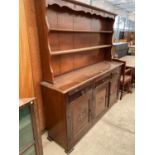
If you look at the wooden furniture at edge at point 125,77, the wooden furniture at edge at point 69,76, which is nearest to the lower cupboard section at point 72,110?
the wooden furniture at edge at point 69,76

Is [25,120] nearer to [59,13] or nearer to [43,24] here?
A: [43,24]

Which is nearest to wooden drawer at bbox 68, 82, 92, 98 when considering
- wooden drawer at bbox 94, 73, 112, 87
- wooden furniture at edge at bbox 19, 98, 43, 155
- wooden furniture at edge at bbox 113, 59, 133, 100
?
wooden drawer at bbox 94, 73, 112, 87

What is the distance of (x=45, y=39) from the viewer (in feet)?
5.61

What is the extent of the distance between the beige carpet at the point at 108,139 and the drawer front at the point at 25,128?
25.0 inches

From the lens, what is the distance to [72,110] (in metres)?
1.79

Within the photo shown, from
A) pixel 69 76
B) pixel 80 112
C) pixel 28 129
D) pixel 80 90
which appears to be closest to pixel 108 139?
pixel 80 112

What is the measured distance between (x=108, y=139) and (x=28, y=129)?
1.27 meters

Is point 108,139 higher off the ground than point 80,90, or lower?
lower

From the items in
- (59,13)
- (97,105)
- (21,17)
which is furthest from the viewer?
(97,105)

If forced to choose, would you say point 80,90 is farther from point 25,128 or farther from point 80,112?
point 25,128

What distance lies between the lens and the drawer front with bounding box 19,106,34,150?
128 cm

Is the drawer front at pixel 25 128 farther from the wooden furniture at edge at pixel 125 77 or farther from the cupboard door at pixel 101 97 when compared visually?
the wooden furniture at edge at pixel 125 77
